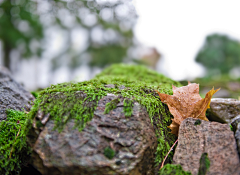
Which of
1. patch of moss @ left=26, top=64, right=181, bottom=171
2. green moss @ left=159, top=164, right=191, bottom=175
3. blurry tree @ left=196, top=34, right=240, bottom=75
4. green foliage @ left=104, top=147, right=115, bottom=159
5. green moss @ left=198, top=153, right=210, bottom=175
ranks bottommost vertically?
green moss @ left=159, top=164, right=191, bottom=175

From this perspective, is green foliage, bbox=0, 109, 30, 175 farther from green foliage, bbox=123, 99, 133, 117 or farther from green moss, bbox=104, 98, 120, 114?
green foliage, bbox=123, 99, 133, 117

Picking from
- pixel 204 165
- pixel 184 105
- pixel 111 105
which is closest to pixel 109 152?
pixel 111 105

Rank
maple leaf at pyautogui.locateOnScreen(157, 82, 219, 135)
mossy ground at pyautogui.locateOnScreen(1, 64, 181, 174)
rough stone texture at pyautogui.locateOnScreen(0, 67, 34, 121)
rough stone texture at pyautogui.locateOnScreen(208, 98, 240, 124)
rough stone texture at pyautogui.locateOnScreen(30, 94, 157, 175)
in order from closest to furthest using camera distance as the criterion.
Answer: rough stone texture at pyautogui.locateOnScreen(30, 94, 157, 175) < mossy ground at pyautogui.locateOnScreen(1, 64, 181, 174) < maple leaf at pyautogui.locateOnScreen(157, 82, 219, 135) < rough stone texture at pyautogui.locateOnScreen(208, 98, 240, 124) < rough stone texture at pyautogui.locateOnScreen(0, 67, 34, 121)

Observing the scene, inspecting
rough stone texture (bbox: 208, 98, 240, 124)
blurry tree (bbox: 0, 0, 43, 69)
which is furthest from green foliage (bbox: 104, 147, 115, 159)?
blurry tree (bbox: 0, 0, 43, 69)

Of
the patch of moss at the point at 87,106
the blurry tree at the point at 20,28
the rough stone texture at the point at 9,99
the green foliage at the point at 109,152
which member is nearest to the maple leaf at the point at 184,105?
the patch of moss at the point at 87,106

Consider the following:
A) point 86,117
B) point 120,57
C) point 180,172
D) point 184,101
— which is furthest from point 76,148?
point 120,57

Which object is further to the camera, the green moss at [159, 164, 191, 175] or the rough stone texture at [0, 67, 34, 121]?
the rough stone texture at [0, 67, 34, 121]

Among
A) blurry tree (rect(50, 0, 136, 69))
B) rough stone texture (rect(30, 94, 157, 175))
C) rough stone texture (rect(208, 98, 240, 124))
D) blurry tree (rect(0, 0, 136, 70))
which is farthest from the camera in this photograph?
blurry tree (rect(50, 0, 136, 69))
